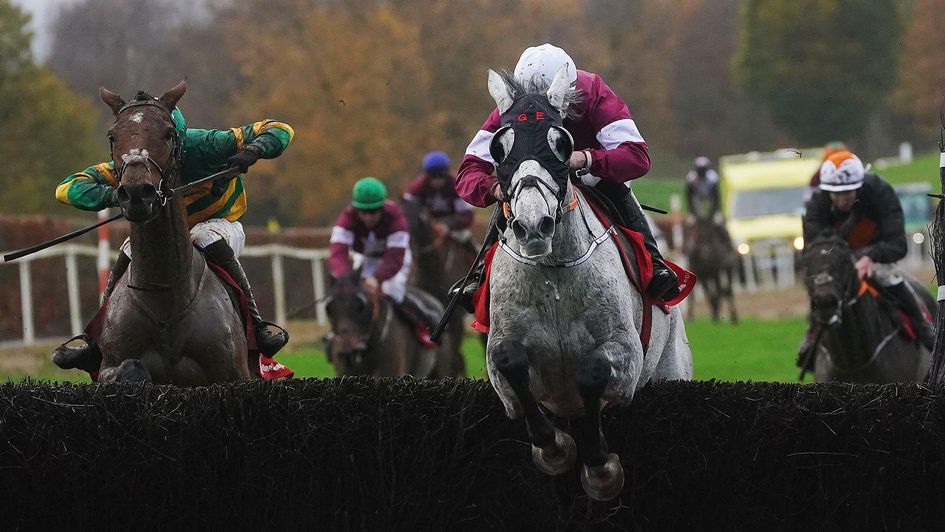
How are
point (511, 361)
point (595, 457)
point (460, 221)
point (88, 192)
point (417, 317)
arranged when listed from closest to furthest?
point (511, 361) → point (595, 457) → point (88, 192) → point (417, 317) → point (460, 221)

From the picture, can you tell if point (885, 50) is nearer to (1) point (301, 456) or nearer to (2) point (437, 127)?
(2) point (437, 127)

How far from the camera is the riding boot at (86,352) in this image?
646cm

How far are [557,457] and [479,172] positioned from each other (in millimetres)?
1082

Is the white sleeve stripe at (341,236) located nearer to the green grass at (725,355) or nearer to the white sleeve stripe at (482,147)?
the green grass at (725,355)

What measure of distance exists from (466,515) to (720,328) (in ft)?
46.7

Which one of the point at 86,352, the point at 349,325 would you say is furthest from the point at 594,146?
the point at 349,325

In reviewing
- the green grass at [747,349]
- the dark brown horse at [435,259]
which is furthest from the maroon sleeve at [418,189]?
the green grass at [747,349]

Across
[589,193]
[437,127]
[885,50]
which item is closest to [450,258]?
[589,193]

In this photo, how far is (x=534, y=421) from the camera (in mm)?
4984

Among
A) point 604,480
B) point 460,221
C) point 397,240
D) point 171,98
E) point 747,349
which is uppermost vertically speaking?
point 171,98

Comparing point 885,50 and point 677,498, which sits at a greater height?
point 885,50

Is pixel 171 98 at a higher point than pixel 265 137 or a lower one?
higher

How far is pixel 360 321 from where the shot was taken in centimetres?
1028

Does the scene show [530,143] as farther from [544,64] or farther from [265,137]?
[265,137]
